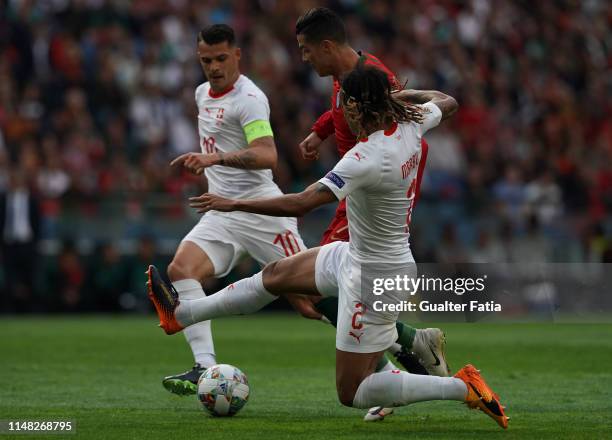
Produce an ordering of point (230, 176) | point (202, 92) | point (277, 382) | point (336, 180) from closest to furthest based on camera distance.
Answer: point (336, 180) → point (230, 176) → point (202, 92) → point (277, 382)

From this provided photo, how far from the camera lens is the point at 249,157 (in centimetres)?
957

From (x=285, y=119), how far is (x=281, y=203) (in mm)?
13093

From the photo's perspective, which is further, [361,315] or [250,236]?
[250,236]

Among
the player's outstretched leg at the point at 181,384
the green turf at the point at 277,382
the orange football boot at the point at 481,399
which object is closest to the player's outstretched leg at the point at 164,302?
the player's outstretched leg at the point at 181,384

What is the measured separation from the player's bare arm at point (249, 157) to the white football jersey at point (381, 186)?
1396 mm

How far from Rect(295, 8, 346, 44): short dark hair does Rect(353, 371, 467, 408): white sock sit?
2479 mm

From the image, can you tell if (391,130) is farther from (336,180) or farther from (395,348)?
(395,348)

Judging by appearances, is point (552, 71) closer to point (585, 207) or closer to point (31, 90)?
point (585, 207)

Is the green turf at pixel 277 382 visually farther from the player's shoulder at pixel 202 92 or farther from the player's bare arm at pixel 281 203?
the player's shoulder at pixel 202 92

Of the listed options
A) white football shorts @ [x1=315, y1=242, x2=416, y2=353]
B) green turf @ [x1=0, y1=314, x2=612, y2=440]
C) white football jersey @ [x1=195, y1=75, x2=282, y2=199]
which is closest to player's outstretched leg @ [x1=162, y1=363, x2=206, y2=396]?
green turf @ [x1=0, y1=314, x2=612, y2=440]

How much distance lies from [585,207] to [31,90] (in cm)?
916

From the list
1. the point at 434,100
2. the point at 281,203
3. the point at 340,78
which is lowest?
the point at 281,203

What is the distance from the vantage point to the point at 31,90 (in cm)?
1972

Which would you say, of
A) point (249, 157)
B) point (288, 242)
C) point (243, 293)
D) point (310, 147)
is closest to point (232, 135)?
point (249, 157)
